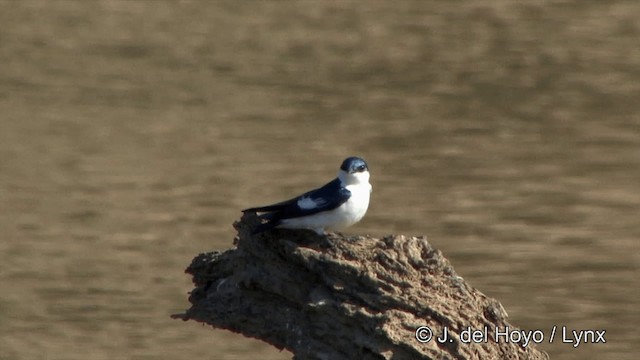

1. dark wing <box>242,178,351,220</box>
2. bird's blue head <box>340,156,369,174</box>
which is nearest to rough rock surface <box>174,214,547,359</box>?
dark wing <box>242,178,351,220</box>

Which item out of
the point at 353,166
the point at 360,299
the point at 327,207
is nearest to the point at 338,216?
the point at 327,207

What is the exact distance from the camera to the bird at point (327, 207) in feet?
25.7

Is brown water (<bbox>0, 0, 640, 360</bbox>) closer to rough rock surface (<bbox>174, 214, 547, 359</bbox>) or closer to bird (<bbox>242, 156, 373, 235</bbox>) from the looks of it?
rough rock surface (<bbox>174, 214, 547, 359</bbox>)

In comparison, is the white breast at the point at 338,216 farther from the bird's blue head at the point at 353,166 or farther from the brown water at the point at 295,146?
the brown water at the point at 295,146

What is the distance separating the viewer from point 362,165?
318 inches

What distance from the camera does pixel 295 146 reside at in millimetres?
17969

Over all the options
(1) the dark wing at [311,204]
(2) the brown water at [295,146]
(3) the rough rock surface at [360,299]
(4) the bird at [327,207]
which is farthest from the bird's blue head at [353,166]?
(2) the brown water at [295,146]

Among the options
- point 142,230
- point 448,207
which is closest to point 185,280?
point 142,230

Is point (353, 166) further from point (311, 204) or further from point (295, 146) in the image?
point (295, 146)

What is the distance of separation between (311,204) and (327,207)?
0.30 ft

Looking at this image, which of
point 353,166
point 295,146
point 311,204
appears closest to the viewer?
point 311,204

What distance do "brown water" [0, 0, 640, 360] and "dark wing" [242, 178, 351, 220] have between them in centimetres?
452

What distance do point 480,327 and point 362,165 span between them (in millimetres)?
1025

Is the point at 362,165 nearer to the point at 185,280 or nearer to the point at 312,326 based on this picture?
the point at 312,326
